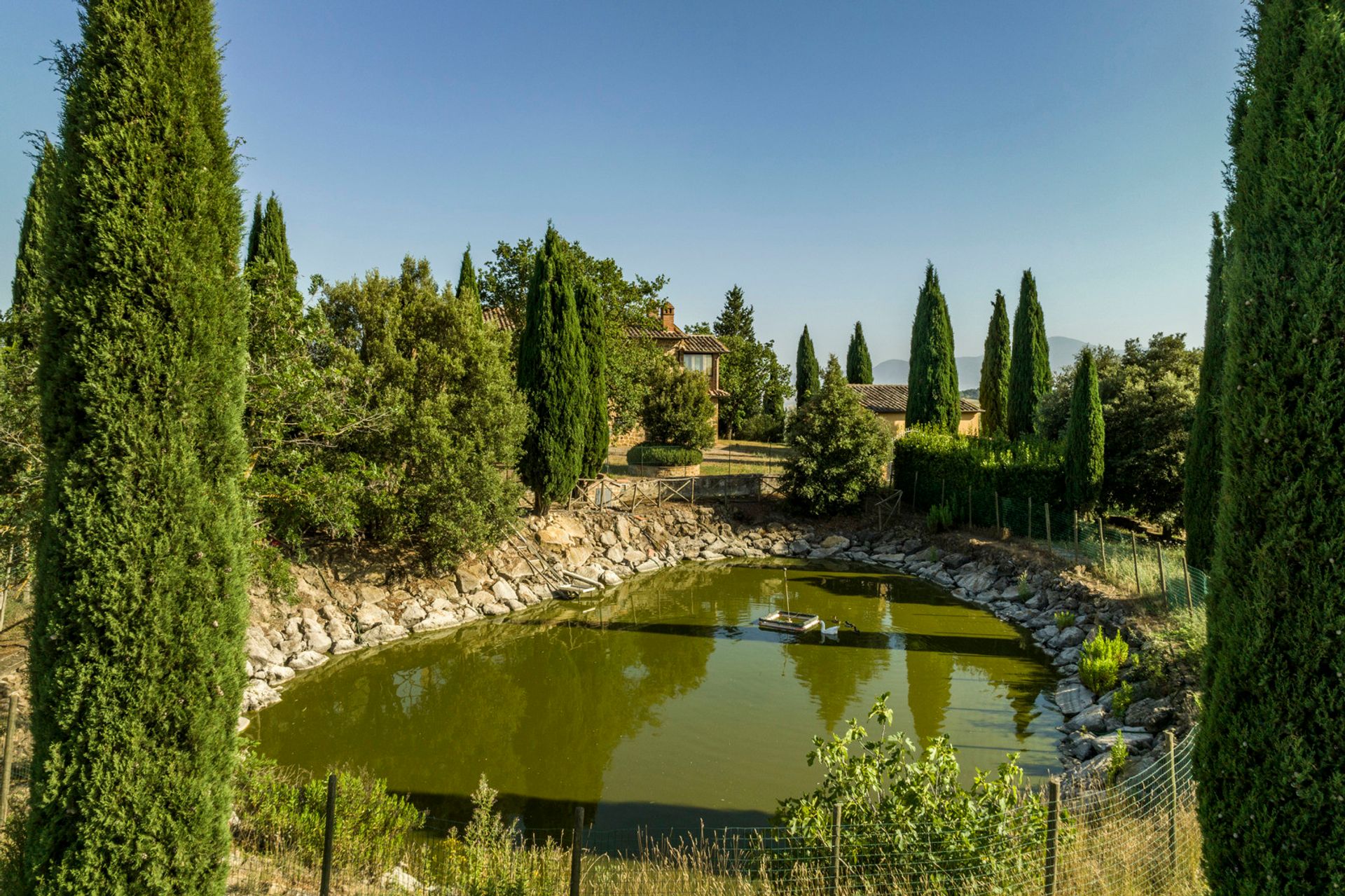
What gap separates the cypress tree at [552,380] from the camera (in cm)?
2145

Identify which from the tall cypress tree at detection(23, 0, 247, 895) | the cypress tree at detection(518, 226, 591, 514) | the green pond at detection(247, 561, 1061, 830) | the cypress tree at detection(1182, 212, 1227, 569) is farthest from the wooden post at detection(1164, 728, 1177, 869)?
the cypress tree at detection(518, 226, 591, 514)

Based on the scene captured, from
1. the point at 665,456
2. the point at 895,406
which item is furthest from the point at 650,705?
the point at 895,406

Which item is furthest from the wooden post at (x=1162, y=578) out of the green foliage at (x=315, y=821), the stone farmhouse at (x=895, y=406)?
the stone farmhouse at (x=895, y=406)

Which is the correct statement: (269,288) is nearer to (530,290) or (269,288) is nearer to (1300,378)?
(1300,378)

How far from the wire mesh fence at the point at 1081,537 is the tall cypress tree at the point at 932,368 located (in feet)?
11.5

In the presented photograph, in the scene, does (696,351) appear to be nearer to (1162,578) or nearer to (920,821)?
(1162,578)

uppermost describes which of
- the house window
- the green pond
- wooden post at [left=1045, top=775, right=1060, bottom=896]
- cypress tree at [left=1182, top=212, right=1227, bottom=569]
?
the house window

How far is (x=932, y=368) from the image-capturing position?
29047 millimetres

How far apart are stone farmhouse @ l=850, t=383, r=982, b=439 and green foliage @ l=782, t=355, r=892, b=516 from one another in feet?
48.2

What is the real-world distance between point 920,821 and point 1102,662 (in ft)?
27.0

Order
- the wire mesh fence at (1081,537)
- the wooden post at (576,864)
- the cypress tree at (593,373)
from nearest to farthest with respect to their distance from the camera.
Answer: the wooden post at (576,864), the wire mesh fence at (1081,537), the cypress tree at (593,373)

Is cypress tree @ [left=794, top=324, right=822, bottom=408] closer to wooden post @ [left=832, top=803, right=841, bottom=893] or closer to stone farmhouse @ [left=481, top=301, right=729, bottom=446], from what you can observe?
stone farmhouse @ [left=481, top=301, right=729, bottom=446]

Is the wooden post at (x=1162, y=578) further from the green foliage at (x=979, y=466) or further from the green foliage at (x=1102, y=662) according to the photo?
the green foliage at (x=979, y=466)

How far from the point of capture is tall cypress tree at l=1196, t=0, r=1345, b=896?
12.0 ft
